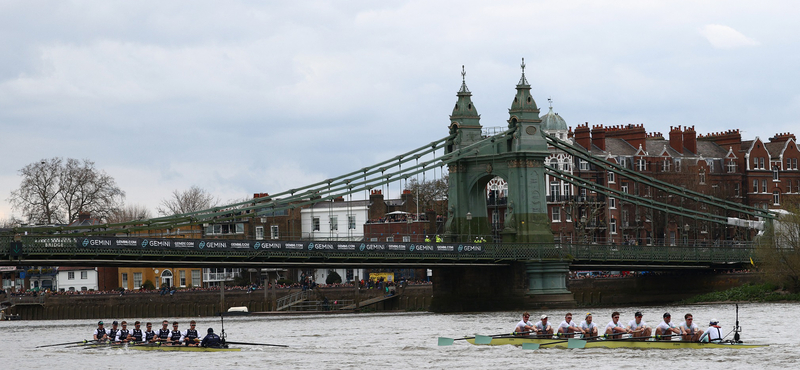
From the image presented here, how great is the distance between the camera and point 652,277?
290ft

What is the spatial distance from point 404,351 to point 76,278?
253ft

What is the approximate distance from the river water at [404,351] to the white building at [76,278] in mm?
47416

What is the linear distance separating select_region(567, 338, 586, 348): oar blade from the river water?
0.29 metres

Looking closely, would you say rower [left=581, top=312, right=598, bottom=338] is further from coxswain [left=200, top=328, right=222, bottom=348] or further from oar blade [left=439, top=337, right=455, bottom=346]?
coxswain [left=200, top=328, right=222, bottom=348]

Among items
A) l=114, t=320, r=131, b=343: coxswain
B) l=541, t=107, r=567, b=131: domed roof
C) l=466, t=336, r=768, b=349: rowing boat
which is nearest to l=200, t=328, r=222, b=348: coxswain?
l=114, t=320, r=131, b=343: coxswain

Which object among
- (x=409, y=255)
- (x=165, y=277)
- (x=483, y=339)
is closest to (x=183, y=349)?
(x=483, y=339)

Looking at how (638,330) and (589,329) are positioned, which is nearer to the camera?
(638,330)

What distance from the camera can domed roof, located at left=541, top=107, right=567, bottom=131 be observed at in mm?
109875

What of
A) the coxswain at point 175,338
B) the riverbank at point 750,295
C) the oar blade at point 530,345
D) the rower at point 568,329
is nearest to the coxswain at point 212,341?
the coxswain at point 175,338

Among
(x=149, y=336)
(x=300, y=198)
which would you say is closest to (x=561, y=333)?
(x=149, y=336)

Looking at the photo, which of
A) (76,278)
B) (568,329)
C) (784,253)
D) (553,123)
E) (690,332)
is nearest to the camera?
(690,332)

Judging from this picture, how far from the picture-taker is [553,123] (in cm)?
11006

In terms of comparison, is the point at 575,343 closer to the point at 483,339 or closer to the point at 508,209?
the point at 483,339

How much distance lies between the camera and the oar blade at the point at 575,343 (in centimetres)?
4503
